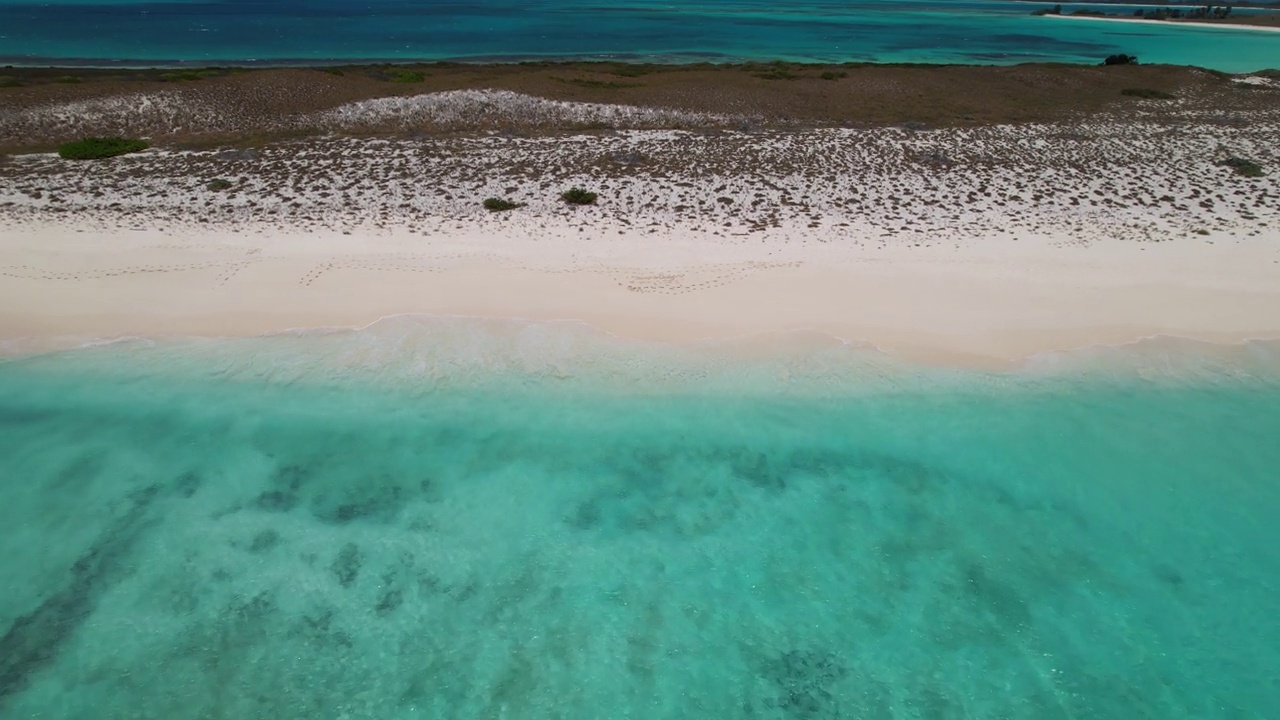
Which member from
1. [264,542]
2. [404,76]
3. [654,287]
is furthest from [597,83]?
[264,542]

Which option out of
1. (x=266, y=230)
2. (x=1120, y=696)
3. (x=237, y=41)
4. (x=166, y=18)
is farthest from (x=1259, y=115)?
(x=166, y=18)

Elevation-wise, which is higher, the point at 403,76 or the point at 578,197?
the point at 403,76

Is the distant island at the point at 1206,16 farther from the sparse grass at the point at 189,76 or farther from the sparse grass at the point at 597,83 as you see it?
the sparse grass at the point at 189,76

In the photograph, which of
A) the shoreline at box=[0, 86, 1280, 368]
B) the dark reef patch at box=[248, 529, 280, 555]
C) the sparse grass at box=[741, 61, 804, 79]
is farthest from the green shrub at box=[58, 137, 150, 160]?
the sparse grass at box=[741, 61, 804, 79]

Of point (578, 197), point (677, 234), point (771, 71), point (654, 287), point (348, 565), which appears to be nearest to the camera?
point (348, 565)

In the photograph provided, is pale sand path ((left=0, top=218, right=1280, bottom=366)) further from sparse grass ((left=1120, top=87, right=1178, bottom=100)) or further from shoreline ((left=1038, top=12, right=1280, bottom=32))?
shoreline ((left=1038, top=12, right=1280, bottom=32))

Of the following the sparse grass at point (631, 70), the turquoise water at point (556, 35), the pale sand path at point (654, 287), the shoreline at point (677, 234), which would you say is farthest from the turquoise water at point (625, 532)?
the turquoise water at point (556, 35)

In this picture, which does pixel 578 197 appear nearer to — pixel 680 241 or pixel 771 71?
pixel 680 241

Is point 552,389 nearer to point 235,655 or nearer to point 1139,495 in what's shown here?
point 235,655
